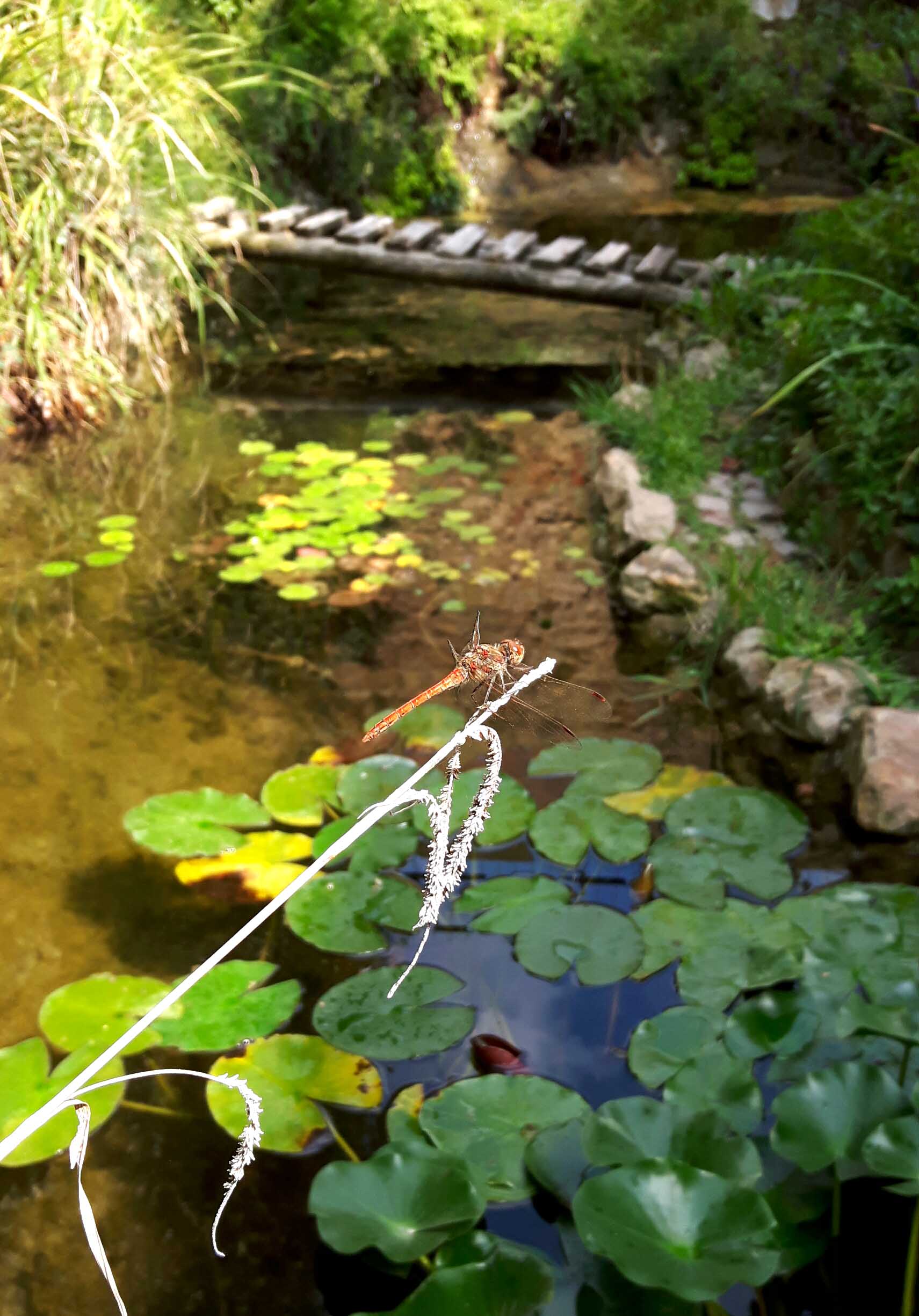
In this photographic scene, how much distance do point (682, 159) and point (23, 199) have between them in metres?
7.12

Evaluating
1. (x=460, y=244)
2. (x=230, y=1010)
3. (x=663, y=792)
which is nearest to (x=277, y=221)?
(x=460, y=244)

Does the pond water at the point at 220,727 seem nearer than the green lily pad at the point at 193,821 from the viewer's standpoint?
Yes

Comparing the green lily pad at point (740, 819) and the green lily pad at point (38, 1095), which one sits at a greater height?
the green lily pad at point (740, 819)

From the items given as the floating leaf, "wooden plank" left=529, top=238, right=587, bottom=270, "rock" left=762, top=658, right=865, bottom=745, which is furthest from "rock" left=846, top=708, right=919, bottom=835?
"wooden plank" left=529, top=238, right=587, bottom=270

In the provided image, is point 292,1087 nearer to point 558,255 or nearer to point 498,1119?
point 498,1119

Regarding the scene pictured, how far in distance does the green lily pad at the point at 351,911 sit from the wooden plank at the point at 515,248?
13.1 feet

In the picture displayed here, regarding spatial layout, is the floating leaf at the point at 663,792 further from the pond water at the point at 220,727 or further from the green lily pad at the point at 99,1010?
the green lily pad at the point at 99,1010

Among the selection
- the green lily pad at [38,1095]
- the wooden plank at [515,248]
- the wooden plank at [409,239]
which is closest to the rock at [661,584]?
the green lily pad at [38,1095]

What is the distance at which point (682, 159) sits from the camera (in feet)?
31.0

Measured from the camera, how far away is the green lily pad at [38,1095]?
1550 millimetres

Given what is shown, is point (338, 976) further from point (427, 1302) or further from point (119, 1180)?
point (427, 1302)

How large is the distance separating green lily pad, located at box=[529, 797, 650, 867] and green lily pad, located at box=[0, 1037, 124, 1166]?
0.84 meters

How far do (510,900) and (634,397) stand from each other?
8.70 feet

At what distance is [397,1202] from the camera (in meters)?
1.27
